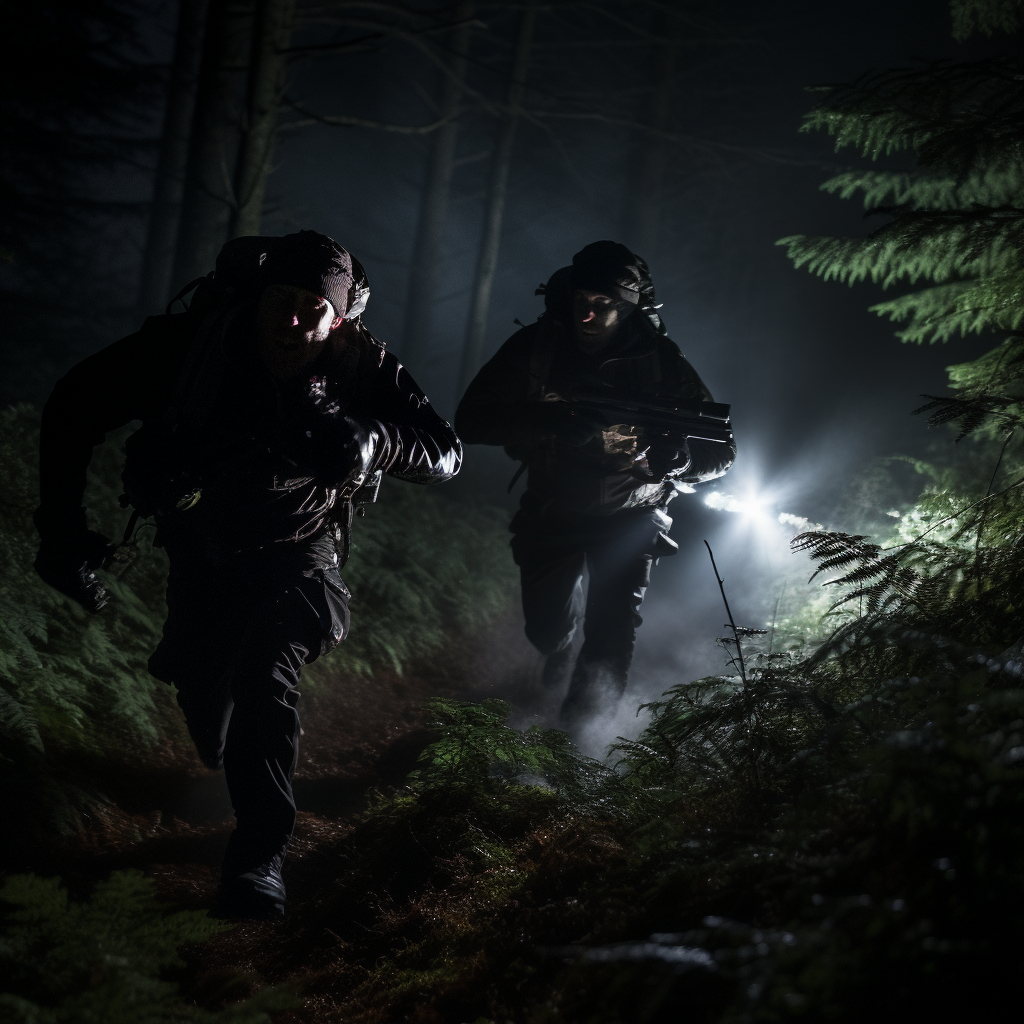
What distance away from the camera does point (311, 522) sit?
3.33m

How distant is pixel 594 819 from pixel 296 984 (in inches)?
43.0

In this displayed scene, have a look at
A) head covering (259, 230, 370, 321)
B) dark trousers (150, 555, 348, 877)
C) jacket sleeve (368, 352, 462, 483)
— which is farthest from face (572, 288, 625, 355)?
dark trousers (150, 555, 348, 877)

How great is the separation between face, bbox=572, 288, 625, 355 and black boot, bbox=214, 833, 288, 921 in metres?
3.74

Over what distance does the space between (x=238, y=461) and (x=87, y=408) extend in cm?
71

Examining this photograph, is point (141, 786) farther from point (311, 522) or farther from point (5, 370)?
point (5, 370)

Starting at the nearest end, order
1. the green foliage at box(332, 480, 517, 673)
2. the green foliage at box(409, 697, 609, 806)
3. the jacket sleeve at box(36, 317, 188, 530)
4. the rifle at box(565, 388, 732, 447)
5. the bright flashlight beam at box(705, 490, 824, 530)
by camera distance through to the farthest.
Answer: the green foliage at box(409, 697, 609, 806) → the jacket sleeve at box(36, 317, 188, 530) → the rifle at box(565, 388, 732, 447) → the green foliage at box(332, 480, 517, 673) → the bright flashlight beam at box(705, 490, 824, 530)

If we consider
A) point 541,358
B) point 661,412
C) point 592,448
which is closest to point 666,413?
point 661,412

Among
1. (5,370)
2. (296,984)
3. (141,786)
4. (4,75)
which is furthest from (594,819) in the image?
(4,75)

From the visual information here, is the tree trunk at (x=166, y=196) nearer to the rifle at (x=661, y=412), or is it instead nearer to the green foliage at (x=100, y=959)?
the rifle at (x=661, y=412)

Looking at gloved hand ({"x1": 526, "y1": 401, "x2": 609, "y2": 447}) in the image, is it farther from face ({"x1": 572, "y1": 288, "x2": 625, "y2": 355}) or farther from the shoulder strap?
face ({"x1": 572, "y1": 288, "x2": 625, "y2": 355})

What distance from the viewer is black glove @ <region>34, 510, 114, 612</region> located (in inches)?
128

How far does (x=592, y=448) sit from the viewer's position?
5164 millimetres

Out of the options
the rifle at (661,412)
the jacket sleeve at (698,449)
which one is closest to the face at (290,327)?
the rifle at (661,412)

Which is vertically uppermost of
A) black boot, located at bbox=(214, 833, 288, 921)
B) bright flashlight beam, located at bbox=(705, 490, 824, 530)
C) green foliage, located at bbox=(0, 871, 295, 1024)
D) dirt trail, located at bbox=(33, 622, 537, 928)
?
bright flashlight beam, located at bbox=(705, 490, 824, 530)
